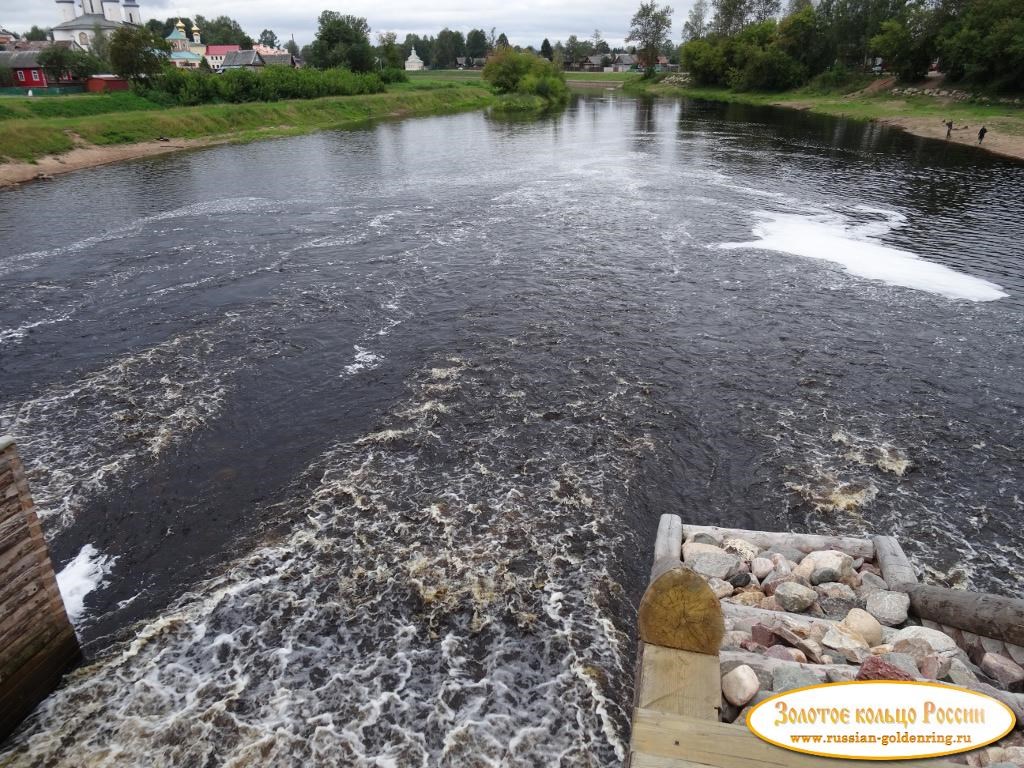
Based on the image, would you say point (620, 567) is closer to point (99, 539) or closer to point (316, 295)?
point (99, 539)

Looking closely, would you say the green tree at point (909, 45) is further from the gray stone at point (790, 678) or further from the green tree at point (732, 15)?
the gray stone at point (790, 678)

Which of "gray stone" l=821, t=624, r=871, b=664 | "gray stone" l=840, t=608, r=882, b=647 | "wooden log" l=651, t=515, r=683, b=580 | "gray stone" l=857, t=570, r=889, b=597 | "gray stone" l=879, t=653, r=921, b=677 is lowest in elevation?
"wooden log" l=651, t=515, r=683, b=580

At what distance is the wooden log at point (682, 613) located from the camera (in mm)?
6680

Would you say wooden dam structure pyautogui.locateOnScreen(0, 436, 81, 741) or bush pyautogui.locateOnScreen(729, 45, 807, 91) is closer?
wooden dam structure pyautogui.locateOnScreen(0, 436, 81, 741)

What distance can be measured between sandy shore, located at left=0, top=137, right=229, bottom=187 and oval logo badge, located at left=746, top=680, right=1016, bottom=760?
5770 centimetres

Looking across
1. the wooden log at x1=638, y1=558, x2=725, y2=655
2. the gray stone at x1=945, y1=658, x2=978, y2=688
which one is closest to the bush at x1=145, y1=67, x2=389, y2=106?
the wooden log at x1=638, y1=558, x2=725, y2=655

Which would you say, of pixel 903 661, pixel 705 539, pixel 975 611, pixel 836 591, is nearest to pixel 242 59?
pixel 705 539

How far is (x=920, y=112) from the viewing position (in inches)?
3066

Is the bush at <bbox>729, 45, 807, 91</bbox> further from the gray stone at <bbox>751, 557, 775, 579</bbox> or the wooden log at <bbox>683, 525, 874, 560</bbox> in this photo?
the gray stone at <bbox>751, 557, 775, 579</bbox>

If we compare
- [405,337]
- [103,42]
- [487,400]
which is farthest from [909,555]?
[103,42]

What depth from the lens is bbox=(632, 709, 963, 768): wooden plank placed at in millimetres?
5758

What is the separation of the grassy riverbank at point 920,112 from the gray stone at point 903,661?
6305cm

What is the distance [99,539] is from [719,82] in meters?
154

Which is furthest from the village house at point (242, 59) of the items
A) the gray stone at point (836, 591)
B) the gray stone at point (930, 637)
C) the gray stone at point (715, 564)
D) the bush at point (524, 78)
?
the gray stone at point (930, 637)
